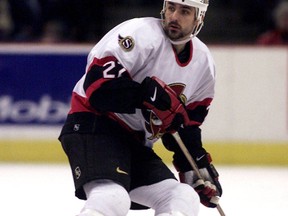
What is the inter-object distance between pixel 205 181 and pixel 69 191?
5.52 ft

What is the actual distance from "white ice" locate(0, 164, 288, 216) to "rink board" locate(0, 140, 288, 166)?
160 millimetres

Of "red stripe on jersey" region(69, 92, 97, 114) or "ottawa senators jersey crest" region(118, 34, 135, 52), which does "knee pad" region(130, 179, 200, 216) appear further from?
"ottawa senators jersey crest" region(118, 34, 135, 52)

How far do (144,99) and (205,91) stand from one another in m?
0.48

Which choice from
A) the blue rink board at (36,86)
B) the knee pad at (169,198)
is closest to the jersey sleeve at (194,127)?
the knee pad at (169,198)

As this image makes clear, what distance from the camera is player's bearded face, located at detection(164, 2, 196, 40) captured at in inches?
139

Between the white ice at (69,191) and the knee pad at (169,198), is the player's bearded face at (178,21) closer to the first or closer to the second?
the knee pad at (169,198)

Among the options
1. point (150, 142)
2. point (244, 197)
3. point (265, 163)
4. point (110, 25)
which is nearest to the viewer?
point (150, 142)

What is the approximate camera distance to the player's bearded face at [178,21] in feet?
11.6

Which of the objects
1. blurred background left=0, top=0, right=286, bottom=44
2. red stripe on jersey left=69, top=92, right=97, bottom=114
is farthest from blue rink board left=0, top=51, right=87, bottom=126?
red stripe on jersey left=69, top=92, right=97, bottom=114

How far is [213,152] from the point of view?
662 centimetres

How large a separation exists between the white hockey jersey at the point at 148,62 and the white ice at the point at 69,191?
1.06 metres

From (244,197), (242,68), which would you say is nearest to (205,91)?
(244,197)

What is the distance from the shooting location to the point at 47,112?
6688 mm

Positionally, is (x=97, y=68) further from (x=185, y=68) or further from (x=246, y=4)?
(x=246, y=4)
